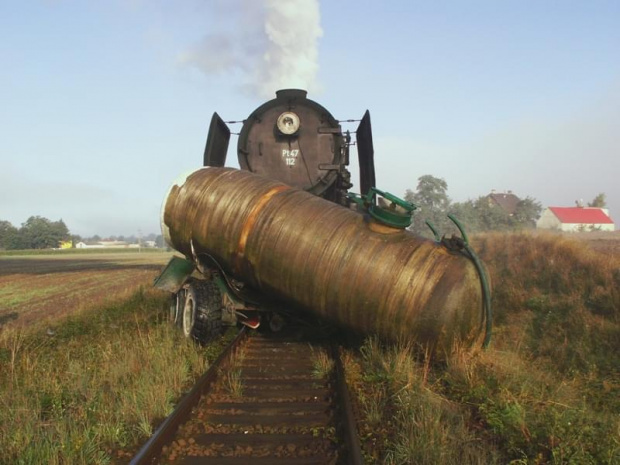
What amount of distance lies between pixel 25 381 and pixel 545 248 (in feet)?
41.7

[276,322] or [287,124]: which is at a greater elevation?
[287,124]

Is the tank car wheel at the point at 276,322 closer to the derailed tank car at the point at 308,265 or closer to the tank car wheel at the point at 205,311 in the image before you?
the derailed tank car at the point at 308,265

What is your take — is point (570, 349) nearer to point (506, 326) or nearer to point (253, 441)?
point (506, 326)

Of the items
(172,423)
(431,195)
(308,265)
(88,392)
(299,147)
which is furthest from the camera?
(431,195)

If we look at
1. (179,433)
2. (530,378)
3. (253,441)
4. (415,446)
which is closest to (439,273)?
(530,378)

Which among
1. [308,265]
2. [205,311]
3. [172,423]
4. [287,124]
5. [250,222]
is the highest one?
[287,124]

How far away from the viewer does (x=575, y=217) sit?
245 feet

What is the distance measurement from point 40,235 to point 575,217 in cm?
11314

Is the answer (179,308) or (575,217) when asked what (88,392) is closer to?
(179,308)

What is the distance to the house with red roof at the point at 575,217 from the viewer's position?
7251 cm

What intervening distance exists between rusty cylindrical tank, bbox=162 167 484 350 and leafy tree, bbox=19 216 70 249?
4934 inches

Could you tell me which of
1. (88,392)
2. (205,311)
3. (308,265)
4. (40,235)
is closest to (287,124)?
(205,311)

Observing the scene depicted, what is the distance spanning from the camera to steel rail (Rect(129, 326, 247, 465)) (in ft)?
10.5

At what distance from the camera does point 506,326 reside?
26.7 ft
